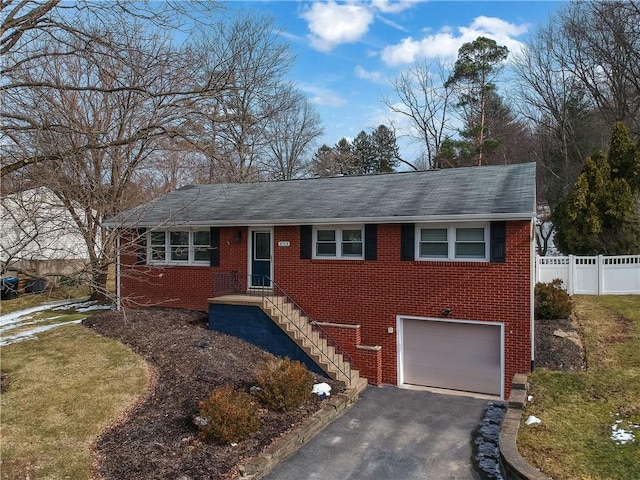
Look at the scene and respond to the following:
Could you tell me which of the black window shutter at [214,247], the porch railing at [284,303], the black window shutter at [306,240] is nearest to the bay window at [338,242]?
the black window shutter at [306,240]

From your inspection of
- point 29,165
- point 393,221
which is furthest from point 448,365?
point 29,165

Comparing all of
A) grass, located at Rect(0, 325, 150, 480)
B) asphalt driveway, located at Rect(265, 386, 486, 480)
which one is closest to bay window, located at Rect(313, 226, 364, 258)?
asphalt driveway, located at Rect(265, 386, 486, 480)

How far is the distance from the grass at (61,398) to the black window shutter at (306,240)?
4.95 metres

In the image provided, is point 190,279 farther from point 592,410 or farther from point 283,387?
point 592,410

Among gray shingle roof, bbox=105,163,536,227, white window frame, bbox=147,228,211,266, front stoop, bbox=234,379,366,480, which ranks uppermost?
gray shingle roof, bbox=105,163,536,227

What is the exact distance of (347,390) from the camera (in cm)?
1023

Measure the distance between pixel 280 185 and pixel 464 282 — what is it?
792cm

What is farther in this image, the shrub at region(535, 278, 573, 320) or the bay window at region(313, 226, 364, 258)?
the shrub at region(535, 278, 573, 320)

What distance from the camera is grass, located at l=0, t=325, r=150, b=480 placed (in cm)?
653

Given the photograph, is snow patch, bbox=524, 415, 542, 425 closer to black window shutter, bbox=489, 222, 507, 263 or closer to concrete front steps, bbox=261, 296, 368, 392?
black window shutter, bbox=489, 222, 507, 263

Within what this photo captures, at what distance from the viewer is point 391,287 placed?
457 inches

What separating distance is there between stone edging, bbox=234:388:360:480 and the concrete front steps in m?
0.83

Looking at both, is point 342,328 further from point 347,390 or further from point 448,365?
point 448,365

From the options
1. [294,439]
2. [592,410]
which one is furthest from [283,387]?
[592,410]
